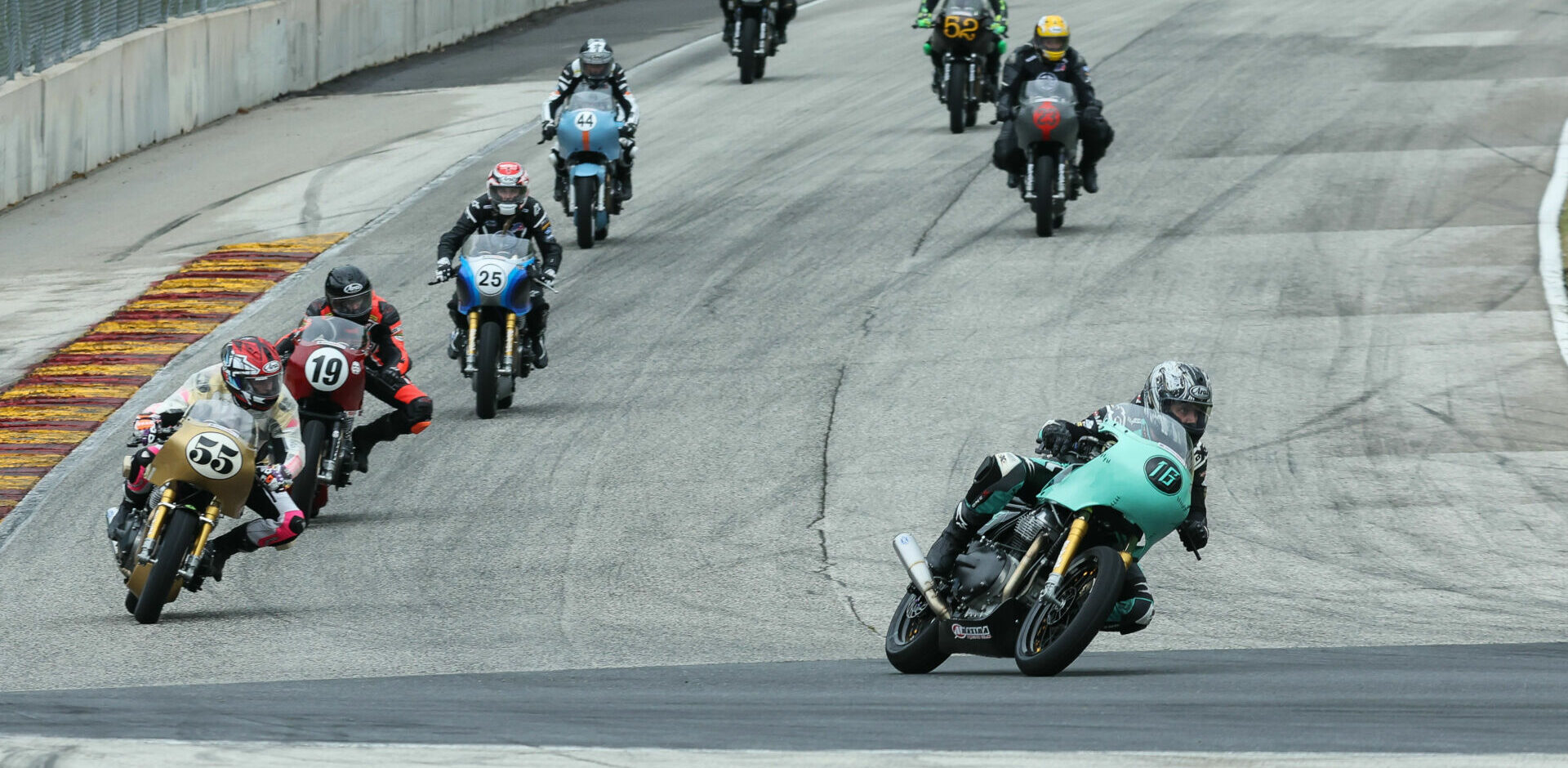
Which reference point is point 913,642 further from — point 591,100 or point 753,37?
point 753,37

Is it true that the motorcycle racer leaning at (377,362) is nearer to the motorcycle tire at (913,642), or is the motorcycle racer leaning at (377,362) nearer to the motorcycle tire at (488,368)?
the motorcycle tire at (488,368)

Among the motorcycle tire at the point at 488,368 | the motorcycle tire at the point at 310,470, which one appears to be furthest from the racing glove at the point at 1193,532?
the motorcycle tire at the point at 488,368

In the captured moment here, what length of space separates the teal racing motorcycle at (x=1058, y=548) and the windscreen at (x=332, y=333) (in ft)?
18.6

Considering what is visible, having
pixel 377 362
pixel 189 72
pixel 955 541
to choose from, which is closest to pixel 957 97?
pixel 189 72

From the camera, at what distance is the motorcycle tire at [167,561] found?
10.3 meters

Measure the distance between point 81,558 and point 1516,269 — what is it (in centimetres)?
1258

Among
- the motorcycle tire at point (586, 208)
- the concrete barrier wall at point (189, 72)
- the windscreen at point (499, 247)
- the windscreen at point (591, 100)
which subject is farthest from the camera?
the concrete barrier wall at point (189, 72)

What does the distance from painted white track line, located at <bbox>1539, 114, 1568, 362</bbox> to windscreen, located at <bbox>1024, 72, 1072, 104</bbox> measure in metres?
4.53

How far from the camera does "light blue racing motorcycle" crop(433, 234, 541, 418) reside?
50.5 ft

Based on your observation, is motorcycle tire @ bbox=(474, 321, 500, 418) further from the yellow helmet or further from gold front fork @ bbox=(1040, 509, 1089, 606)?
gold front fork @ bbox=(1040, 509, 1089, 606)

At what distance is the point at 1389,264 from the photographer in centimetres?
1889

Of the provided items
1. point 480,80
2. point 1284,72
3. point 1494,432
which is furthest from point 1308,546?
point 480,80

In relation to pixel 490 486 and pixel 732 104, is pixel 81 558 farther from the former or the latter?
pixel 732 104

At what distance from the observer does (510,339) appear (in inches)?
612
